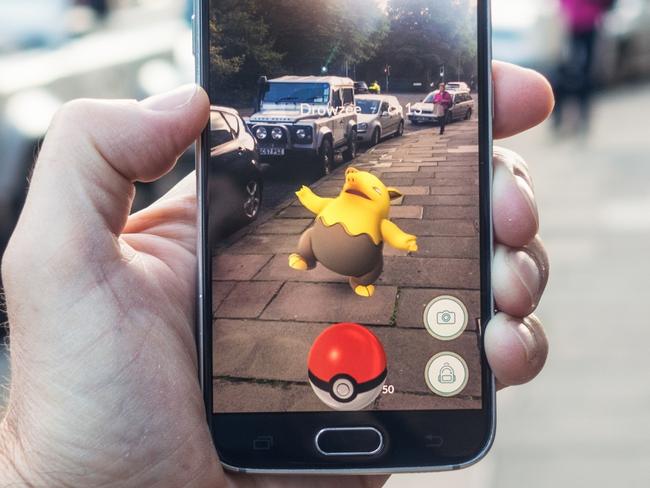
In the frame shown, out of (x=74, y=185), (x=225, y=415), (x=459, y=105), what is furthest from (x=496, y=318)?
(x=74, y=185)

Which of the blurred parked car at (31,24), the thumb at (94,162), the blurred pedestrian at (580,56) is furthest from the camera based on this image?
the blurred pedestrian at (580,56)

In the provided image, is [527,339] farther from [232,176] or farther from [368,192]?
[232,176]

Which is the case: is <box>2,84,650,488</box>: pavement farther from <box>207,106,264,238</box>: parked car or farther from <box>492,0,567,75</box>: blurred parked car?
<box>492,0,567,75</box>: blurred parked car

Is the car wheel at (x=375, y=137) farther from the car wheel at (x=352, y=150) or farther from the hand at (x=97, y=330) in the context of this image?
the hand at (x=97, y=330)

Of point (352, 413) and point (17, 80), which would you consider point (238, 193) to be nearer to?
point (352, 413)

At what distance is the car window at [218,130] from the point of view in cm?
216

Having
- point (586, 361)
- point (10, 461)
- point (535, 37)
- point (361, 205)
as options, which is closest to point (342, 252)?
point (361, 205)

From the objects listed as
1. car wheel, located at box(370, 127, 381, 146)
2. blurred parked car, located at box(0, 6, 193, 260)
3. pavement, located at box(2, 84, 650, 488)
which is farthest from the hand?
blurred parked car, located at box(0, 6, 193, 260)

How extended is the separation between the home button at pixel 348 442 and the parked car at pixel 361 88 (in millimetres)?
874

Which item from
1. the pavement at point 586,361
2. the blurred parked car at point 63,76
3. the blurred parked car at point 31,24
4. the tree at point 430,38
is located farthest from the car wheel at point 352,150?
the blurred parked car at point 31,24

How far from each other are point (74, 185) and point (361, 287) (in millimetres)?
762

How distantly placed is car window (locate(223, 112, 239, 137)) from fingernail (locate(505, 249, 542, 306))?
0.79 meters

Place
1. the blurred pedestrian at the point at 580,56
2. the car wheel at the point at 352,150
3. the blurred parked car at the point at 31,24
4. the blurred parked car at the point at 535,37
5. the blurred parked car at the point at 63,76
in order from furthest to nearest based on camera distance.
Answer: the blurred parked car at the point at 535,37 < the blurred pedestrian at the point at 580,56 < the blurred parked car at the point at 31,24 < the blurred parked car at the point at 63,76 < the car wheel at the point at 352,150

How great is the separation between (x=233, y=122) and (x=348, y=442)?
87cm
